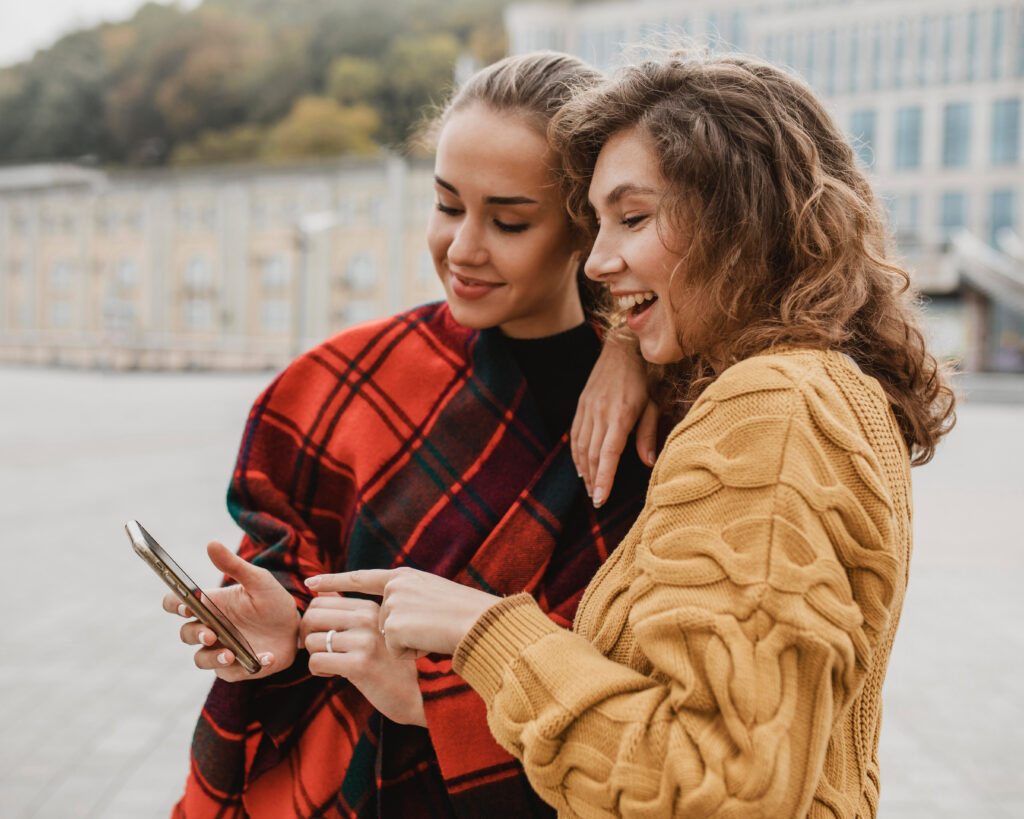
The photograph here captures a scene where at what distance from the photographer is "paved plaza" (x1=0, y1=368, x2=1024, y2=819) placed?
4301mm

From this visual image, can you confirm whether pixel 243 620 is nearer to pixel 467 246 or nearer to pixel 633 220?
pixel 467 246

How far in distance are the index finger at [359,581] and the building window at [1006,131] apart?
5533 centimetres

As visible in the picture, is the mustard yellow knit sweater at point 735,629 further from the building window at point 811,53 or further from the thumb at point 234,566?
the building window at point 811,53

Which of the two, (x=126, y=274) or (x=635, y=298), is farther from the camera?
(x=126, y=274)

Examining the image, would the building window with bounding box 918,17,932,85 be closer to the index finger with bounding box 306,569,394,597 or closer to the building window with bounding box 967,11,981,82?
the building window with bounding box 967,11,981,82

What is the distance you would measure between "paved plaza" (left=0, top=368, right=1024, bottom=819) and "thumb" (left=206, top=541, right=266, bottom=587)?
279cm

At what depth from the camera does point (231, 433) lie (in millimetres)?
16594

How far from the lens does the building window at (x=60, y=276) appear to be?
54500 mm

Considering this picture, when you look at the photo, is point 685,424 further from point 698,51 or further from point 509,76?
point 509,76

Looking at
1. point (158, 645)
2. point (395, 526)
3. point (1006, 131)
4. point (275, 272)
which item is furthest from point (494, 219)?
point (1006, 131)

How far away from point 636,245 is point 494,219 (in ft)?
1.77

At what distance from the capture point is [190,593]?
61.9 inches

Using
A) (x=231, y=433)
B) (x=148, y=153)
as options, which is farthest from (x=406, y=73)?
(x=231, y=433)

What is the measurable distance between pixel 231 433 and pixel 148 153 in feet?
175
